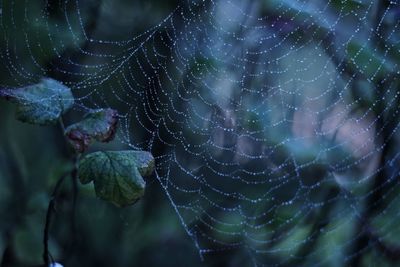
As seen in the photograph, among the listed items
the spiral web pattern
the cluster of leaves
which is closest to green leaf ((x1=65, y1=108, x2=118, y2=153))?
the cluster of leaves

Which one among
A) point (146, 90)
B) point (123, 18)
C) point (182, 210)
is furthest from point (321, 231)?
point (123, 18)

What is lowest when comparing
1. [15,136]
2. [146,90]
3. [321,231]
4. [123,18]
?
[15,136]

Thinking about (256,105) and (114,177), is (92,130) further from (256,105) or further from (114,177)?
(256,105)

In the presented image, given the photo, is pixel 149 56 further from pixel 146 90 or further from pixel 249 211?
pixel 249 211

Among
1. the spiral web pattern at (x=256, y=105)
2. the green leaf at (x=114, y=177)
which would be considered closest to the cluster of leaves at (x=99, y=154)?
the green leaf at (x=114, y=177)

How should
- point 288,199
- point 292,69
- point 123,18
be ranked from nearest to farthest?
point 123,18 < point 292,69 < point 288,199

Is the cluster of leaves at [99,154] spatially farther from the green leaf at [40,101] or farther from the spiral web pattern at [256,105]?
the spiral web pattern at [256,105]

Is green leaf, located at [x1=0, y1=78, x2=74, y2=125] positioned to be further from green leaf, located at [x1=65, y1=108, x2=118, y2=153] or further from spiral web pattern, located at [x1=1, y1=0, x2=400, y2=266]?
spiral web pattern, located at [x1=1, y1=0, x2=400, y2=266]
